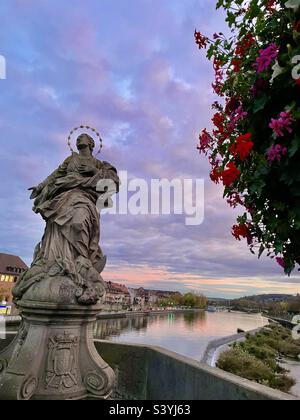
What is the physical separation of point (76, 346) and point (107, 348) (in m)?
1.51

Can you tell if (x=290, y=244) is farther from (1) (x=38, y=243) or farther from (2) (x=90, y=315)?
(1) (x=38, y=243)

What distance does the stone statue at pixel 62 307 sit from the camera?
4.05 metres

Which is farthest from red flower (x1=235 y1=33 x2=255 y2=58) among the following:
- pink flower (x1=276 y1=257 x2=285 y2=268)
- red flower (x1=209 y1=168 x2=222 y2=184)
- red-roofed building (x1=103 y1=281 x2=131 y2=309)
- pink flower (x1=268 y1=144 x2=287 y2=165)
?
red-roofed building (x1=103 y1=281 x2=131 y2=309)

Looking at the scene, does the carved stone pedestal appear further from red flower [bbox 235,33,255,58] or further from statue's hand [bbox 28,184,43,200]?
red flower [bbox 235,33,255,58]

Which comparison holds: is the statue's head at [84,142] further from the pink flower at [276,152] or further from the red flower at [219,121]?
the pink flower at [276,152]

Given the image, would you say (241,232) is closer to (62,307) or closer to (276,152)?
(276,152)

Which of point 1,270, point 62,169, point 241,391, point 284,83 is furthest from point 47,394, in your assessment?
point 1,270

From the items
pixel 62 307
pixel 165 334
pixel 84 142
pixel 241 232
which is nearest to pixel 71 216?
pixel 62 307

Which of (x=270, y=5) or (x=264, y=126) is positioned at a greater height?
(x=270, y=5)

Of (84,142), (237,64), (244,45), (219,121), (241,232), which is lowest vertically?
(241,232)

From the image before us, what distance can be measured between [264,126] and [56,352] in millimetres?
3551

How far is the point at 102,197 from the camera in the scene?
533 cm

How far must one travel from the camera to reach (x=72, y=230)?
4781 mm

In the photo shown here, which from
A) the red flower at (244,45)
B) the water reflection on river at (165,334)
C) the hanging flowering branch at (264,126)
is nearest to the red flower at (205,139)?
the hanging flowering branch at (264,126)
